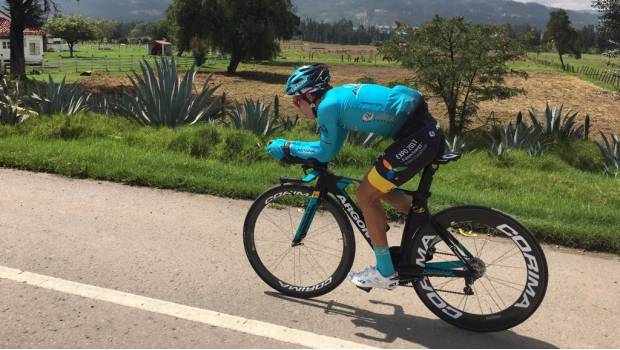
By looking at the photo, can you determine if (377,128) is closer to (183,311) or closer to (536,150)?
(183,311)

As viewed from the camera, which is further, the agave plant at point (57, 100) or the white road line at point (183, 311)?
the agave plant at point (57, 100)

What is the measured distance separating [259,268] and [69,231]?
2.19 metres

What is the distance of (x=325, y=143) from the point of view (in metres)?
4.00

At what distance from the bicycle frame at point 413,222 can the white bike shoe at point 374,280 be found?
8 cm

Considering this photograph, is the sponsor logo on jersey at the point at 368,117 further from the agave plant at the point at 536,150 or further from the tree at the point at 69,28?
the tree at the point at 69,28

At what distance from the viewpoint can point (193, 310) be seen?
412 cm

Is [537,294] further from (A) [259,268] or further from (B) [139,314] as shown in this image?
(B) [139,314]

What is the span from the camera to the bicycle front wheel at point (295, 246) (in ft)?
14.4

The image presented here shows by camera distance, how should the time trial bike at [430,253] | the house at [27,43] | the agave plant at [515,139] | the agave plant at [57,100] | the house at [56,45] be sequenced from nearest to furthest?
the time trial bike at [430,253], the agave plant at [515,139], the agave plant at [57,100], the house at [27,43], the house at [56,45]

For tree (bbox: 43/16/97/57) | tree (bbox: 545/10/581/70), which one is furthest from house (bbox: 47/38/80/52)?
tree (bbox: 545/10/581/70)

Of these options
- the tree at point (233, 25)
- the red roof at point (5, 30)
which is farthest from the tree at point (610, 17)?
the red roof at point (5, 30)

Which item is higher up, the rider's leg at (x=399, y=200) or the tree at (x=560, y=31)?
the tree at (x=560, y=31)

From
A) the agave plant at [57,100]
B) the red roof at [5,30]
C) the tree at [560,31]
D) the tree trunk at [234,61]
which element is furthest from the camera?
the tree at [560,31]

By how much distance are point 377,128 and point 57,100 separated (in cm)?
908
